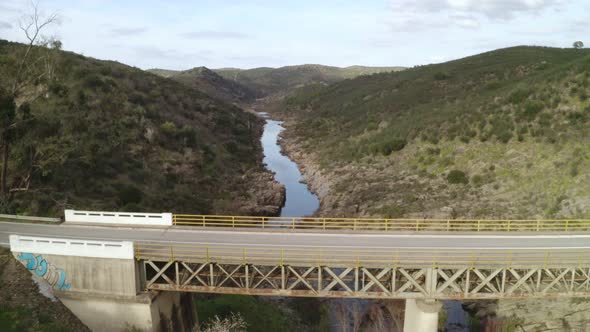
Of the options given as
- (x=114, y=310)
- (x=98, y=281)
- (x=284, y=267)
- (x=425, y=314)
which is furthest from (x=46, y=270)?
(x=425, y=314)

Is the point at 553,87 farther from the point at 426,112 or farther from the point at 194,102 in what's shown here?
the point at 194,102

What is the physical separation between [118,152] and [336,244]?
108ft

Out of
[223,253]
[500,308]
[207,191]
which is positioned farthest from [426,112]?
[223,253]

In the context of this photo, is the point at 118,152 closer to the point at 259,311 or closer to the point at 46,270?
the point at 46,270

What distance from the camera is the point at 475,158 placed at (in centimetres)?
4356

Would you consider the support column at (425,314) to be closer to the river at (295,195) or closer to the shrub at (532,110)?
the river at (295,195)

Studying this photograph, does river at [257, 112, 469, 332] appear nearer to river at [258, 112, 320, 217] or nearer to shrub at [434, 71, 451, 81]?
river at [258, 112, 320, 217]

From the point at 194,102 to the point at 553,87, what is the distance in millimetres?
58976

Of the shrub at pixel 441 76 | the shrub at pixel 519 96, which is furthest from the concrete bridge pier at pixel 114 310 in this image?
the shrub at pixel 441 76

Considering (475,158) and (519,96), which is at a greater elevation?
(519,96)

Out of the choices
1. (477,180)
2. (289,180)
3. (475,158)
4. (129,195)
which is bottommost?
(289,180)

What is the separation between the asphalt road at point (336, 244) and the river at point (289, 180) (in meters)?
25.0

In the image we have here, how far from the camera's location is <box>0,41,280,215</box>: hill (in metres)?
33.6

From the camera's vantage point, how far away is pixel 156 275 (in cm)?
2092
